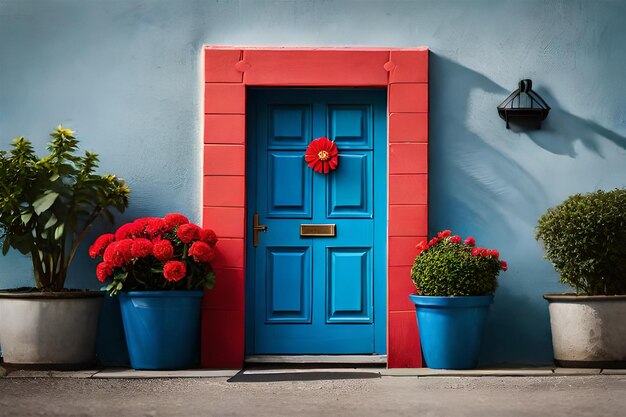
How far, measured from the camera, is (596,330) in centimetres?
607

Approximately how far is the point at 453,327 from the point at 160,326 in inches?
83.8

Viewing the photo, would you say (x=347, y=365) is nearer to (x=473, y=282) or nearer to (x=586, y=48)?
(x=473, y=282)

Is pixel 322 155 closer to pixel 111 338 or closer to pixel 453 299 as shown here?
pixel 453 299

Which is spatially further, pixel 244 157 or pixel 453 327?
pixel 244 157

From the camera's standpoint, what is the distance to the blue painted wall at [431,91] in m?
6.65

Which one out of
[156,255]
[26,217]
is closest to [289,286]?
[156,255]

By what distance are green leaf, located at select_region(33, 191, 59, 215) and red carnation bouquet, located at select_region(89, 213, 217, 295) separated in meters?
0.45

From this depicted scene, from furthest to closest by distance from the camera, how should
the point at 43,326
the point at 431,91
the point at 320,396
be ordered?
1. the point at 431,91
2. the point at 43,326
3. the point at 320,396

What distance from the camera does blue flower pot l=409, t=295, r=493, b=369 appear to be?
6.02 metres

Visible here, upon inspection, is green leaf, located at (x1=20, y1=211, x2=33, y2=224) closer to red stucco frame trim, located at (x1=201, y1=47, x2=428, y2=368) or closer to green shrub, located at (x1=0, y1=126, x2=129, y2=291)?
green shrub, located at (x1=0, y1=126, x2=129, y2=291)

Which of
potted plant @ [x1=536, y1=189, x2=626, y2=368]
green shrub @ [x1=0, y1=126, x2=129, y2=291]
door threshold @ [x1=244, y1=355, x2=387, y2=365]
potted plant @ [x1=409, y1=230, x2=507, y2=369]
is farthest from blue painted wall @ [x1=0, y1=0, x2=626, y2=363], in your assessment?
door threshold @ [x1=244, y1=355, x2=387, y2=365]

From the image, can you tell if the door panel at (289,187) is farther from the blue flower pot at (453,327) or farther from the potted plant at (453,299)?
the blue flower pot at (453,327)

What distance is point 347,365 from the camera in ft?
21.4

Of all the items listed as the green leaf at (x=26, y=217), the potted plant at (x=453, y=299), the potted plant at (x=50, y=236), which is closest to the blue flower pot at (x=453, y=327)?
the potted plant at (x=453, y=299)
